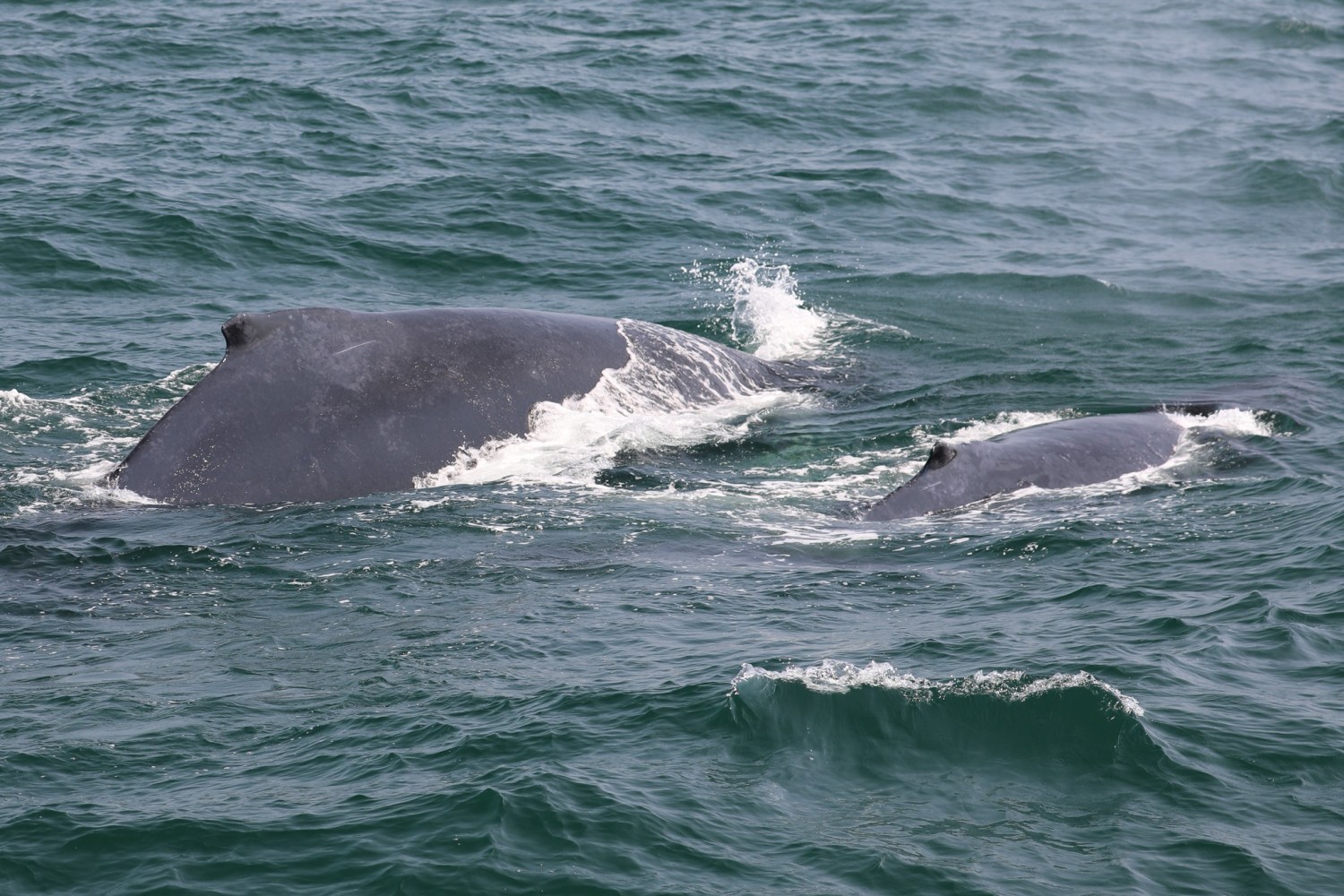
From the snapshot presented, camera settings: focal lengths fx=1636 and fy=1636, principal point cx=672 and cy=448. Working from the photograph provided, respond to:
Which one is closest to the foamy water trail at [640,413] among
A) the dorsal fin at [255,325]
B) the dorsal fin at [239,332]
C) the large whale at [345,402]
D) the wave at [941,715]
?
the large whale at [345,402]

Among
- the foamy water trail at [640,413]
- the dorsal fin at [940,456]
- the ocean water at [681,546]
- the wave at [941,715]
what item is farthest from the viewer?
the foamy water trail at [640,413]

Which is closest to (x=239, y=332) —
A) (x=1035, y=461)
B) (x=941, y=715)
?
(x=941, y=715)

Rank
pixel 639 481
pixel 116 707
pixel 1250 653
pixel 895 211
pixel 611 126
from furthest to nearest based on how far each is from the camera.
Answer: pixel 611 126, pixel 895 211, pixel 639 481, pixel 1250 653, pixel 116 707

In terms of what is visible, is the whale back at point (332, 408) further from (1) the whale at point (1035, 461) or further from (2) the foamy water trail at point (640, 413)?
(1) the whale at point (1035, 461)

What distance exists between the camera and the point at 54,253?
24984mm

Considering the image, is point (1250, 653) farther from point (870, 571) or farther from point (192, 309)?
point (192, 309)

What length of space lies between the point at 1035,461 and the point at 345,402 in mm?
6684

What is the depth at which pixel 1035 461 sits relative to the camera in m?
16.1

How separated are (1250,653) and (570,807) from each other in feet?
18.2

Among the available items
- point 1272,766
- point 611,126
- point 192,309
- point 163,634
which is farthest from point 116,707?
point 611,126

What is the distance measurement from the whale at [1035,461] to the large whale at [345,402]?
3.60 meters

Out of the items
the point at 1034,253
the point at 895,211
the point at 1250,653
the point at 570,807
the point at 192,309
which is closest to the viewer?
the point at 570,807

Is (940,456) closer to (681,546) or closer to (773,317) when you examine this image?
(681,546)

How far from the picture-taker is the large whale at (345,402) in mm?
14336
